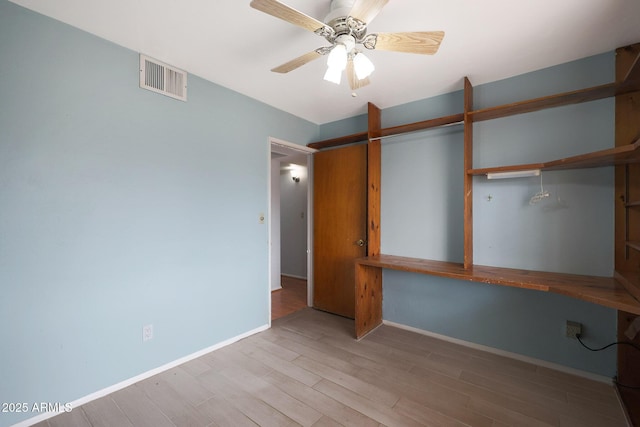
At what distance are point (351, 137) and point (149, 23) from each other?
216 cm

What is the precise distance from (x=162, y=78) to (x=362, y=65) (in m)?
1.69

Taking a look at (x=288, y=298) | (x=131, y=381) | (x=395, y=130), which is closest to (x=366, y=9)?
(x=395, y=130)

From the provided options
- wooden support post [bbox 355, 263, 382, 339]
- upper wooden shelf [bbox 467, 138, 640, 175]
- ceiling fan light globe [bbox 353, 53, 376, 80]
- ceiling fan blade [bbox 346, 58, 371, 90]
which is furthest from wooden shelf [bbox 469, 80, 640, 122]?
wooden support post [bbox 355, 263, 382, 339]

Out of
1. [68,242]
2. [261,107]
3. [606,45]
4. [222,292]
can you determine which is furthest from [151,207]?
[606,45]

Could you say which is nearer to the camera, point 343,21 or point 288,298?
point 343,21

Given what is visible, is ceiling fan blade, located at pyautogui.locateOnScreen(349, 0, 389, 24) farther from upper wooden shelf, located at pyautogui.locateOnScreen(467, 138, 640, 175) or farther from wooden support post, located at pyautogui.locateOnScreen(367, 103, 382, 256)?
wooden support post, located at pyautogui.locateOnScreen(367, 103, 382, 256)

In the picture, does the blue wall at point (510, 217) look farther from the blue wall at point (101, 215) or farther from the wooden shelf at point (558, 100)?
the blue wall at point (101, 215)

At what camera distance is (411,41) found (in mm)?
1479

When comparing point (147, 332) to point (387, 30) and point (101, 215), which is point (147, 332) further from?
point (387, 30)

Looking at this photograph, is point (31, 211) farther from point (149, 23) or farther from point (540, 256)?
point (540, 256)

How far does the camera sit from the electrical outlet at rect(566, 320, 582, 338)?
211cm

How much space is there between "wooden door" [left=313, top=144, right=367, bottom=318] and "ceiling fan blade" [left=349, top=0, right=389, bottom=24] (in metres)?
1.85

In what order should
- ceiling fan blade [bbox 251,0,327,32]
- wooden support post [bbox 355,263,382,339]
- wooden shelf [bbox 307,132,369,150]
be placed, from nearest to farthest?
ceiling fan blade [bbox 251,0,327,32]
wooden support post [bbox 355,263,382,339]
wooden shelf [bbox 307,132,369,150]

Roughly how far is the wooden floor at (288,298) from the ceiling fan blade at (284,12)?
10.2ft
